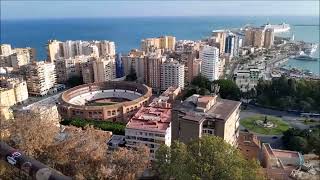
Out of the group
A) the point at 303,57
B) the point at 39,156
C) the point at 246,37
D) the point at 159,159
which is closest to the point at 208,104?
the point at 159,159

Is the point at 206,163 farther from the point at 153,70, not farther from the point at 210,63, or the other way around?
the point at 210,63

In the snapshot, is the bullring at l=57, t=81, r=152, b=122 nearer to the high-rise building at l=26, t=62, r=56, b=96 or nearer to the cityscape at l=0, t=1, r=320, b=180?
the cityscape at l=0, t=1, r=320, b=180

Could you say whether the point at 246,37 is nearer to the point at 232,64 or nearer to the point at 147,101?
the point at 232,64

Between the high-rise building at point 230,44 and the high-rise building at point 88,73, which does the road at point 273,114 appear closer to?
the high-rise building at point 88,73

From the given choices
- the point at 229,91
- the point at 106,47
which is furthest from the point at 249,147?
the point at 106,47

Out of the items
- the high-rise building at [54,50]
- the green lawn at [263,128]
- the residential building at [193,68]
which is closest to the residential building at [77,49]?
the high-rise building at [54,50]

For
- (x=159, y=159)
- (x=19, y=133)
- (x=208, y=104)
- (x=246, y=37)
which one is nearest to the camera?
(x=159, y=159)
